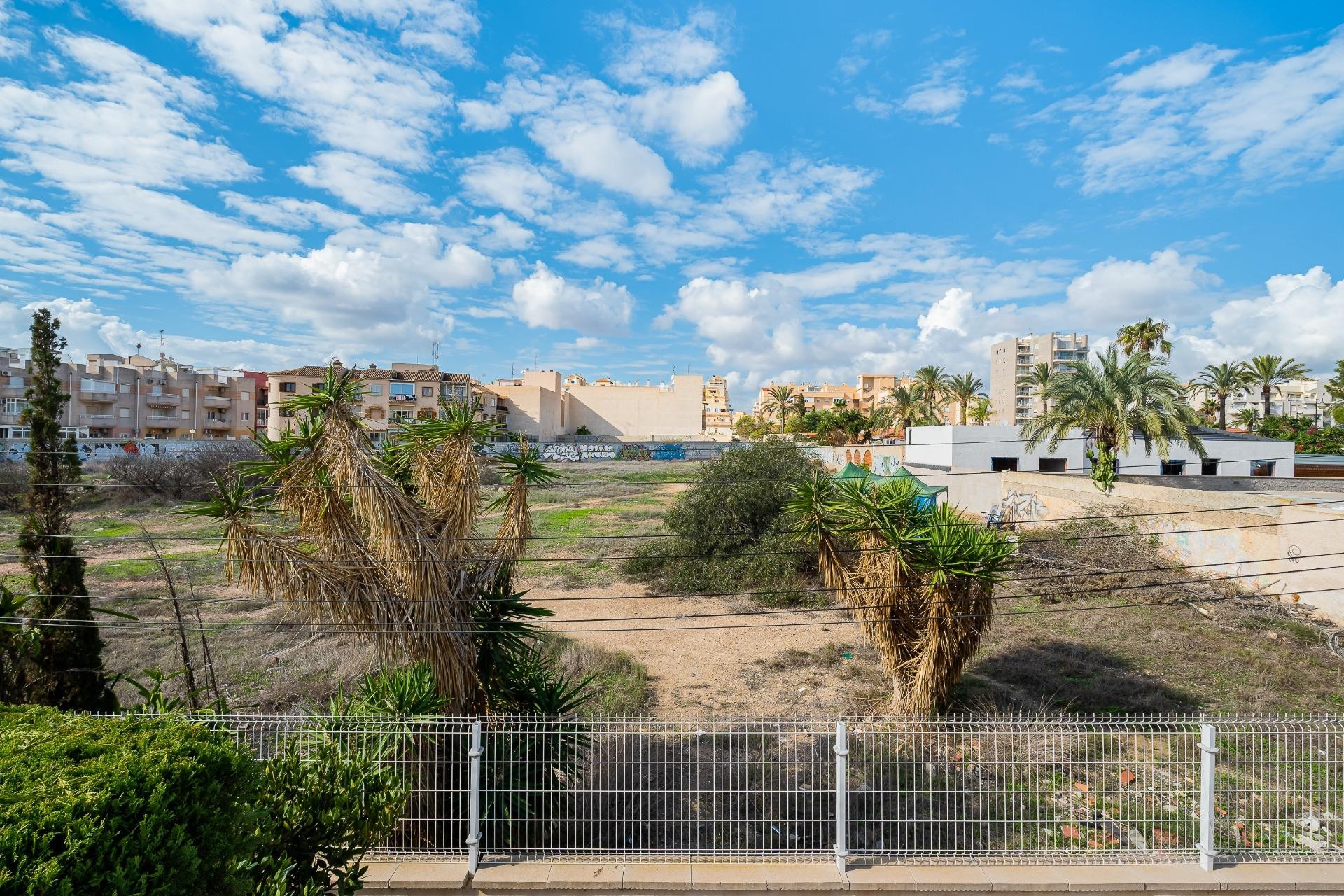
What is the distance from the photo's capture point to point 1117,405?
18.6m

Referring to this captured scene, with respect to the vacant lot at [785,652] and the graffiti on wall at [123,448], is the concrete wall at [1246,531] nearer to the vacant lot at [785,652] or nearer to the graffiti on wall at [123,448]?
the vacant lot at [785,652]

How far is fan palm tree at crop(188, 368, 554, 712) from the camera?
6.80m

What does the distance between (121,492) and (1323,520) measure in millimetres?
47609

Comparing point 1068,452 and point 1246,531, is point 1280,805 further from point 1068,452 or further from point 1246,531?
point 1068,452

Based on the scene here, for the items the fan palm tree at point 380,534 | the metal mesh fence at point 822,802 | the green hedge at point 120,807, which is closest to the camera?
the green hedge at point 120,807

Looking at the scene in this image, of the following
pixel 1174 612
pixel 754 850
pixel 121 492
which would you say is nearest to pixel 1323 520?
pixel 1174 612

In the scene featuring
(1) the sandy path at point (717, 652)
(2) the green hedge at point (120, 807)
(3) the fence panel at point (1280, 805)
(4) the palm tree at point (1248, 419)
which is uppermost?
(4) the palm tree at point (1248, 419)

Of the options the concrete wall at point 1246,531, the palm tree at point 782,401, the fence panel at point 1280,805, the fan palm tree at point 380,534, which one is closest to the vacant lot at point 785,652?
the concrete wall at point 1246,531

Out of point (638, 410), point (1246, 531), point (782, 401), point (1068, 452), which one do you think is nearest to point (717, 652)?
point (1246, 531)

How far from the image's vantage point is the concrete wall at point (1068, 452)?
30.5 metres

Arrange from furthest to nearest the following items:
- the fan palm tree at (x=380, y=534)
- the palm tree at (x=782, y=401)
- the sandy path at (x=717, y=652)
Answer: the palm tree at (x=782, y=401) → the sandy path at (x=717, y=652) → the fan palm tree at (x=380, y=534)

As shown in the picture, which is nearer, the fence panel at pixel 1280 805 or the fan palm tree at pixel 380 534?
the fence panel at pixel 1280 805

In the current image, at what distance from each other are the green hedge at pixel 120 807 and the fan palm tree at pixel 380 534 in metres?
2.79

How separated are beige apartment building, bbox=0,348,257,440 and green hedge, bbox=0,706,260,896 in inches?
2444
